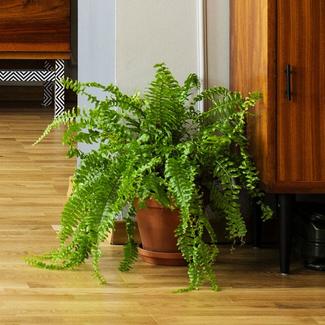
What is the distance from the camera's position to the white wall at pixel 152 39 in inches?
111

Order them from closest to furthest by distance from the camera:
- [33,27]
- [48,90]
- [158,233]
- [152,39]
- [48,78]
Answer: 1. [158,233]
2. [152,39]
3. [33,27]
4. [48,78]
5. [48,90]

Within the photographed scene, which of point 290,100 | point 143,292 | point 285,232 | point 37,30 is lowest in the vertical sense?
point 143,292

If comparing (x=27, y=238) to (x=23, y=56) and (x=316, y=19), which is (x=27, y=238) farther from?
(x=23, y=56)

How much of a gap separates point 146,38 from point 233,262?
0.63 m

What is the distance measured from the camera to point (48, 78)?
6184 millimetres

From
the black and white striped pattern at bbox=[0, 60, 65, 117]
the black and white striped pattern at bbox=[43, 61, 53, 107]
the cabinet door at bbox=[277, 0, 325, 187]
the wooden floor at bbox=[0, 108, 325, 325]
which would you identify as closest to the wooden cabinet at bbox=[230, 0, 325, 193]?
the cabinet door at bbox=[277, 0, 325, 187]

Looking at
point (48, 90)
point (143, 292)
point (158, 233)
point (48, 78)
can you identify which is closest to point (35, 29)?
point (48, 78)

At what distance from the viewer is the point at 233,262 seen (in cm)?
267

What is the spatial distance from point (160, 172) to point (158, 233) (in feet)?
0.50

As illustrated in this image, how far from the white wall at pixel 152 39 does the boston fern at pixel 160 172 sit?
0.13m

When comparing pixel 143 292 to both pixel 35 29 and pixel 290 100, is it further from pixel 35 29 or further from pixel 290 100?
pixel 35 29

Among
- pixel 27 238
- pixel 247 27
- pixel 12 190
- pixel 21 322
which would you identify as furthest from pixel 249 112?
pixel 12 190

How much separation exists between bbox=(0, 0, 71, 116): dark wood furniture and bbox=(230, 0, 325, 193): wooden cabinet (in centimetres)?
351

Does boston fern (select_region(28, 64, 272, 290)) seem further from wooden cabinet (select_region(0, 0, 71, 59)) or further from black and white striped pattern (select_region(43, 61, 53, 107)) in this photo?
black and white striped pattern (select_region(43, 61, 53, 107))
